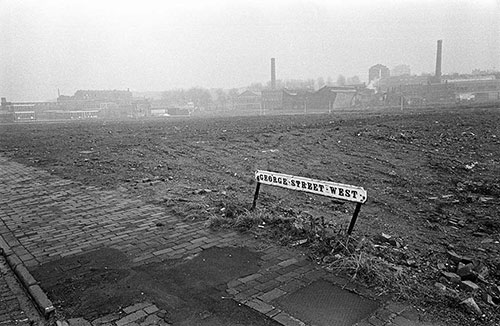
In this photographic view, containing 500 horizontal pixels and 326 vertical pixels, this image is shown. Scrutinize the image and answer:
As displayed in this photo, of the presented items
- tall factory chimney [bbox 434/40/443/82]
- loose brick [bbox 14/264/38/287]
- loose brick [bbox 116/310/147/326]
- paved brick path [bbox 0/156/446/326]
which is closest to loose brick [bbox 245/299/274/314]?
paved brick path [bbox 0/156/446/326]

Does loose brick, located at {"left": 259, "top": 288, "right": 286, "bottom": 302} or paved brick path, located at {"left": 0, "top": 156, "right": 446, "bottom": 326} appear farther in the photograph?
paved brick path, located at {"left": 0, "top": 156, "right": 446, "bottom": 326}

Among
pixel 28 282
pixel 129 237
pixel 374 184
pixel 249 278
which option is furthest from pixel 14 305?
pixel 374 184

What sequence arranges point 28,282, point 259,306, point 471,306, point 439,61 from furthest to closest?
1. point 439,61
2. point 28,282
3. point 259,306
4. point 471,306

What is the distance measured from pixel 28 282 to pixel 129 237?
1.52 m

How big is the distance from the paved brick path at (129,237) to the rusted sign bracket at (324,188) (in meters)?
0.91

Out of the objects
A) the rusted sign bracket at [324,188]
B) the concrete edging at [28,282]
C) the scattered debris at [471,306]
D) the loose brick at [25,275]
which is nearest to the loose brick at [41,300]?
the concrete edging at [28,282]

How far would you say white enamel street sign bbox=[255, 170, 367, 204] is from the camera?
4.68 meters

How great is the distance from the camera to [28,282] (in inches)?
168

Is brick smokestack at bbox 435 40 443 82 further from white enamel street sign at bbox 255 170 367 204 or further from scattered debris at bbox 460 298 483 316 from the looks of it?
scattered debris at bbox 460 298 483 316

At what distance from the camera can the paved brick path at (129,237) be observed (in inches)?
155

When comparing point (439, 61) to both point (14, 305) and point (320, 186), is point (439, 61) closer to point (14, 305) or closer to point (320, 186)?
point (320, 186)

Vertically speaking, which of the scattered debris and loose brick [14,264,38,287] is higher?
the scattered debris

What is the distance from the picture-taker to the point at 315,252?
15.5 ft

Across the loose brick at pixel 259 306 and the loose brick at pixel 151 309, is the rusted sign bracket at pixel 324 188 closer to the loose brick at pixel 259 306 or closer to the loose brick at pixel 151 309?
the loose brick at pixel 259 306
